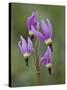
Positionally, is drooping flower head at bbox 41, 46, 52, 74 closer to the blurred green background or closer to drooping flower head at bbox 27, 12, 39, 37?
the blurred green background

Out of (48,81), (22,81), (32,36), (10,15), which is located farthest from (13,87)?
(10,15)

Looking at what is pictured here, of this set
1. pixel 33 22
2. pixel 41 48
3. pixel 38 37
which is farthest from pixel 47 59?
pixel 33 22

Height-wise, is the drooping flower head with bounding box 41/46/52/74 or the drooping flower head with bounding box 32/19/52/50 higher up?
the drooping flower head with bounding box 32/19/52/50

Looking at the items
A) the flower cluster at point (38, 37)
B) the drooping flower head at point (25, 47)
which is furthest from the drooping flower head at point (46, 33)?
the drooping flower head at point (25, 47)

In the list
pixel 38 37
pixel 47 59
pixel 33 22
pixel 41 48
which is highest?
pixel 33 22

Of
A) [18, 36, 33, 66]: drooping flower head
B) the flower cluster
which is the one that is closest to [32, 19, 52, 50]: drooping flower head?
the flower cluster

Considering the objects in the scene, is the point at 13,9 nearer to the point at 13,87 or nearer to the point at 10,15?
the point at 10,15

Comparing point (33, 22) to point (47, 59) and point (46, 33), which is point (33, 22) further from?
point (47, 59)
